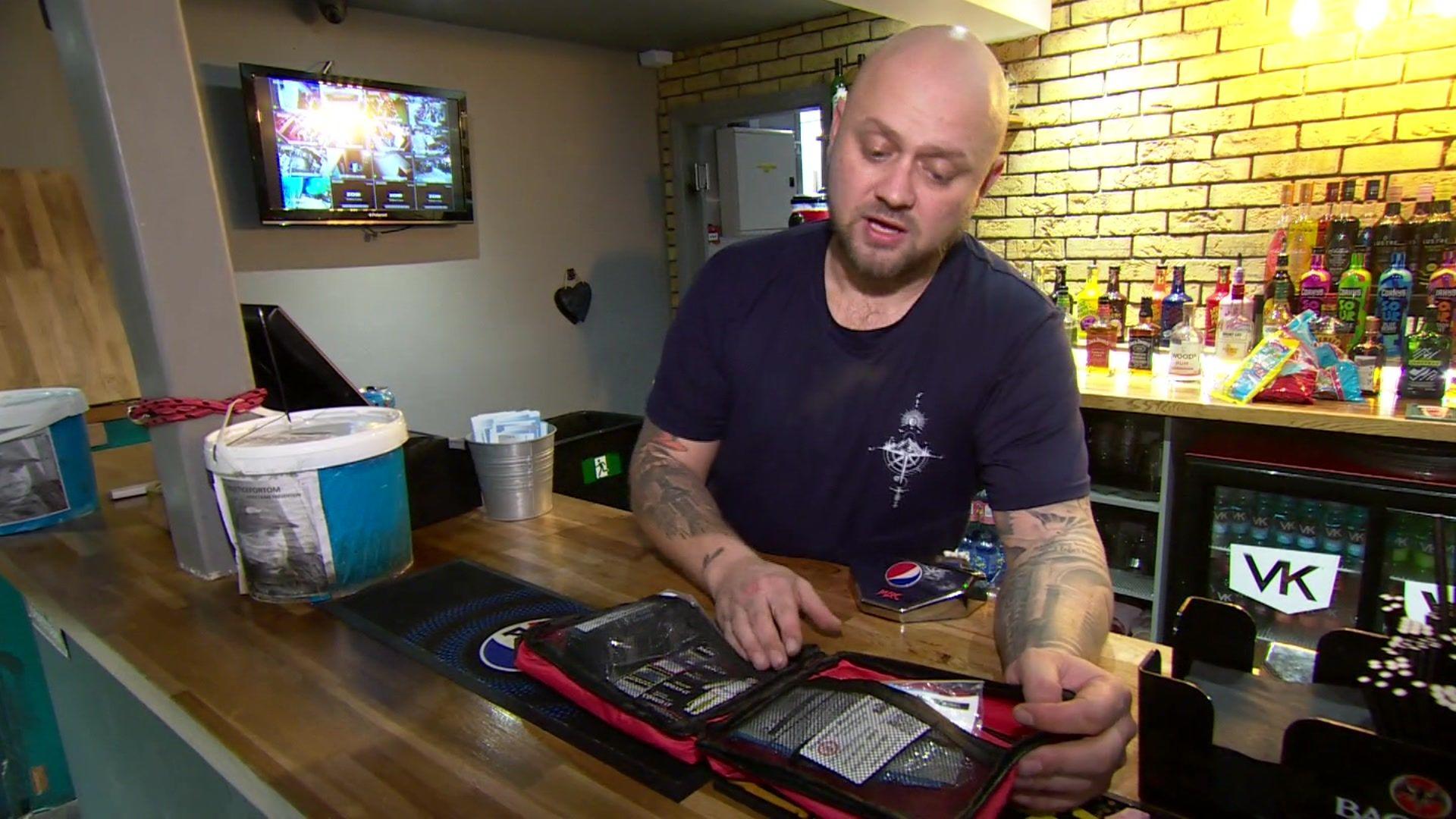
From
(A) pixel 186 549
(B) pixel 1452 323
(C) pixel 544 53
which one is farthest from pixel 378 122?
(B) pixel 1452 323

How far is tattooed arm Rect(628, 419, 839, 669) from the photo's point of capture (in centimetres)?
91

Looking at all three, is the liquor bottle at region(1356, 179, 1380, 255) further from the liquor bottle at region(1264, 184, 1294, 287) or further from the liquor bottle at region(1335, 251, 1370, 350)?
the liquor bottle at region(1264, 184, 1294, 287)

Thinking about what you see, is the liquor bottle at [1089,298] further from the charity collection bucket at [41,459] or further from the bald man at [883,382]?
the charity collection bucket at [41,459]

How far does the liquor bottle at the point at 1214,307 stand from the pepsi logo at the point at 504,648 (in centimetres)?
277

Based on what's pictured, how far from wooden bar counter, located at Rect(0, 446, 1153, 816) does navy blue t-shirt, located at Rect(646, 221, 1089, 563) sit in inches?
6.8

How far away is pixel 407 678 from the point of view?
0.93 meters

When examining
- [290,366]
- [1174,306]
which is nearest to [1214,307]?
[1174,306]

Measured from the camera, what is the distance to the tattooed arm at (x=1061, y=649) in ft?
2.19

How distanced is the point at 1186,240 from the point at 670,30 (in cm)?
253

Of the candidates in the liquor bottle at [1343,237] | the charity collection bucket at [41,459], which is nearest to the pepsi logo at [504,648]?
the charity collection bucket at [41,459]

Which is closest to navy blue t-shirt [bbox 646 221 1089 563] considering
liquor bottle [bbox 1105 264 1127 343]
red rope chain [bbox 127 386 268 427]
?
red rope chain [bbox 127 386 268 427]

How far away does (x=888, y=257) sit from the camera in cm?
128

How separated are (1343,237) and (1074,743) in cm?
263

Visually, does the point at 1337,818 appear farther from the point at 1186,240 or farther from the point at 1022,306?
the point at 1186,240
